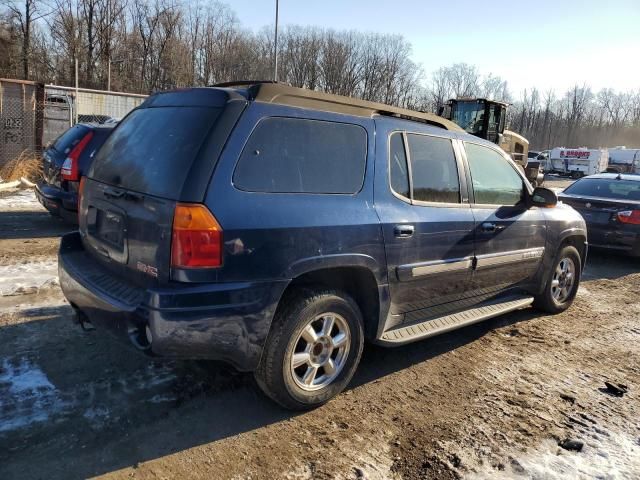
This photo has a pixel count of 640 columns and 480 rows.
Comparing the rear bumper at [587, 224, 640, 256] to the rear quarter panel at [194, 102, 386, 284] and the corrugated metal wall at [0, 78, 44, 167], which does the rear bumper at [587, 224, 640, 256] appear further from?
the corrugated metal wall at [0, 78, 44, 167]

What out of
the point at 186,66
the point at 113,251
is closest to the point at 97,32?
the point at 186,66

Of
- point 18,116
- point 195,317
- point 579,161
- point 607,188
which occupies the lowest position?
point 195,317

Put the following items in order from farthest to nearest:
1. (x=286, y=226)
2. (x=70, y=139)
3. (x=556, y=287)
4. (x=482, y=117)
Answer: (x=482, y=117) → (x=70, y=139) → (x=556, y=287) → (x=286, y=226)

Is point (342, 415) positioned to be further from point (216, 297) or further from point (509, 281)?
point (509, 281)

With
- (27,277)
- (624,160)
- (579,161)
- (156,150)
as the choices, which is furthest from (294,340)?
(624,160)

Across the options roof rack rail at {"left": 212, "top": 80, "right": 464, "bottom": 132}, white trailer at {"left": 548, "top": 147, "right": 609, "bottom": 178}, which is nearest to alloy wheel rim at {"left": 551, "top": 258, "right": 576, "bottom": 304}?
roof rack rail at {"left": 212, "top": 80, "right": 464, "bottom": 132}

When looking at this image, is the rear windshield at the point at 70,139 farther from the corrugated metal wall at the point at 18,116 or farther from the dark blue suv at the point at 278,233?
the corrugated metal wall at the point at 18,116

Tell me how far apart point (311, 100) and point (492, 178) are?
2109mm

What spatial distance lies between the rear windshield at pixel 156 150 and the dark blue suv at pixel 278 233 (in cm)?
1

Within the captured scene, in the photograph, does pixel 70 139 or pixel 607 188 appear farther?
pixel 607 188

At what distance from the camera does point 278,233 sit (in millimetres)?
2805

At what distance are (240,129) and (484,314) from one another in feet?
8.87

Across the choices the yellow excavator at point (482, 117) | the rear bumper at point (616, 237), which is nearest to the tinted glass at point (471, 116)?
the yellow excavator at point (482, 117)

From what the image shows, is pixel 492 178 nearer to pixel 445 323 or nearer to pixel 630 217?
pixel 445 323
